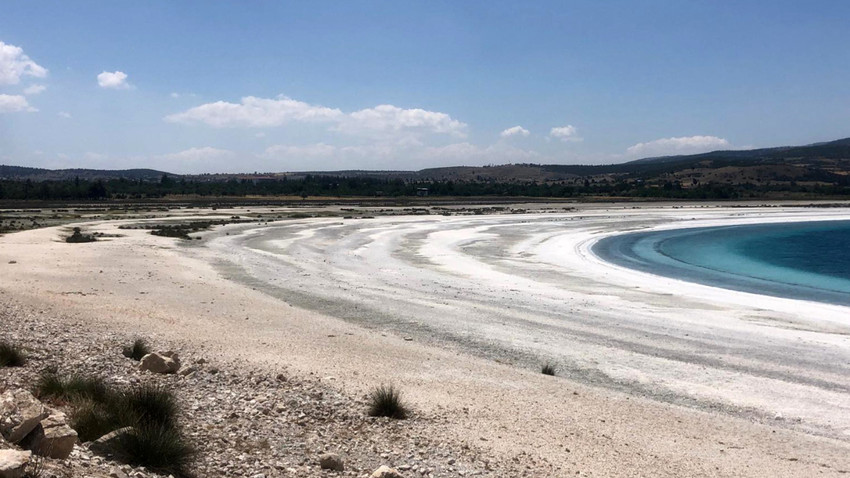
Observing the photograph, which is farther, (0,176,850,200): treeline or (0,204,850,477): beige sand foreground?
(0,176,850,200): treeline

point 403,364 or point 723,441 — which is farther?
point 403,364

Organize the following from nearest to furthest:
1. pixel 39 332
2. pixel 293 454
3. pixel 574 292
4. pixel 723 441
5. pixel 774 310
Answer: pixel 293 454 < pixel 723 441 < pixel 39 332 < pixel 774 310 < pixel 574 292

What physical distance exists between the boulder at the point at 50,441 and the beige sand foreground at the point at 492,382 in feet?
12.4

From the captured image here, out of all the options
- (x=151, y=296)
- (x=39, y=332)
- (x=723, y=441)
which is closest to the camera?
(x=723, y=441)

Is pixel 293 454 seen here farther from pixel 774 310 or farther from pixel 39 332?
pixel 774 310

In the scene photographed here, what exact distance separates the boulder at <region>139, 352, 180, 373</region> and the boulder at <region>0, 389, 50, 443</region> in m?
2.76

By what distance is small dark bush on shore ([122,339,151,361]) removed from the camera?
9.69 metres

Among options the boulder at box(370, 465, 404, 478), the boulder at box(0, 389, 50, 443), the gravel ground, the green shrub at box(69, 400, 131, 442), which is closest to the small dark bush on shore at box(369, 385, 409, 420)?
the gravel ground

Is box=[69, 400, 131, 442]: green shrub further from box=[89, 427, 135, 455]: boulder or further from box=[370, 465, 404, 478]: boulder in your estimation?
box=[370, 465, 404, 478]: boulder

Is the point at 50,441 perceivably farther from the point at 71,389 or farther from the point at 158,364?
the point at 158,364

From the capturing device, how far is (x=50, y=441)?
17.0 ft

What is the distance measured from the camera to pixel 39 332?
10.6m

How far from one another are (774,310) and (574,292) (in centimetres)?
549

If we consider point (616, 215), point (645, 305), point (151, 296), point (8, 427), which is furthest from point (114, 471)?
point (616, 215)
